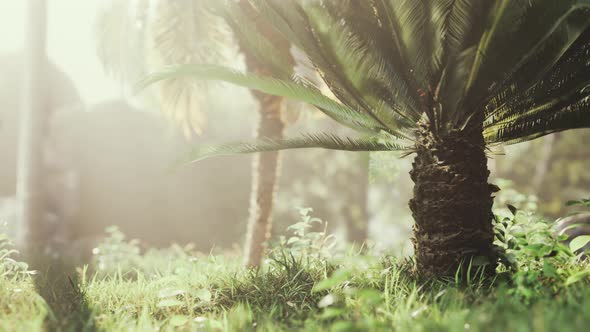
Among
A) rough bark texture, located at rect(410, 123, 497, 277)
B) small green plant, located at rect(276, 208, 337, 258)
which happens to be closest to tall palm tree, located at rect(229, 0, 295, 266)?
small green plant, located at rect(276, 208, 337, 258)

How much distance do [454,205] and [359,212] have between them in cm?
1351

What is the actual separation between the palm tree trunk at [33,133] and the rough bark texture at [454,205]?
28.7 feet

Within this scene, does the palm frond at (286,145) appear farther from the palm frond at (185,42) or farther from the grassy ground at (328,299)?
the palm frond at (185,42)

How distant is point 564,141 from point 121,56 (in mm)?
15729

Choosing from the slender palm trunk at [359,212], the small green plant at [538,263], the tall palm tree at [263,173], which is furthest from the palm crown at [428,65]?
the slender palm trunk at [359,212]

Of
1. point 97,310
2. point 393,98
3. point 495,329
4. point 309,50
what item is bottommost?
point 97,310

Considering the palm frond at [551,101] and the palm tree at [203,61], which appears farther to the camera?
the palm tree at [203,61]

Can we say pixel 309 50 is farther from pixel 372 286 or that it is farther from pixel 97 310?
pixel 97 310

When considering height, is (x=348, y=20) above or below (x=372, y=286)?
above

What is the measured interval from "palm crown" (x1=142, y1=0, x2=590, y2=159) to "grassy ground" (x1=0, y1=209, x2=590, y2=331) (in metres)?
1.05

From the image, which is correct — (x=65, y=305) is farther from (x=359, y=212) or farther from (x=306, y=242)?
(x=359, y=212)

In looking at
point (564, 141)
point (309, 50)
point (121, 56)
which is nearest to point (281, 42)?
point (309, 50)

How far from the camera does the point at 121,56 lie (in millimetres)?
8625

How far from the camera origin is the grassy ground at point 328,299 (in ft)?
9.52
